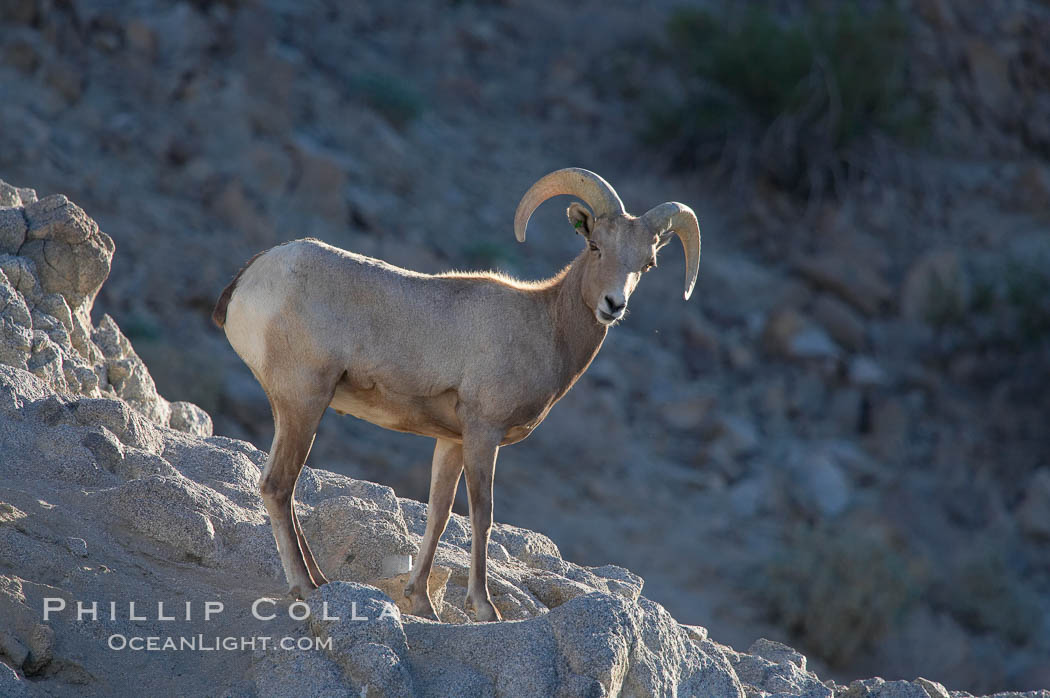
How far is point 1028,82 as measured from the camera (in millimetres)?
27047

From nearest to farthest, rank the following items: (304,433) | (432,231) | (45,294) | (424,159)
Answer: (304,433) → (45,294) → (432,231) → (424,159)

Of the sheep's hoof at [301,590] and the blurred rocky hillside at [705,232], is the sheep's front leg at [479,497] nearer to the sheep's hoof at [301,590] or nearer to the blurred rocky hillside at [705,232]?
the sheep's hoof at [301,590]

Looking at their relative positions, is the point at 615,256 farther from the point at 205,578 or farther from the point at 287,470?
the point at 205,578

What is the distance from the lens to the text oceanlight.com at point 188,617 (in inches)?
248

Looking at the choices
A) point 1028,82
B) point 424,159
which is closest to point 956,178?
point 1028,82

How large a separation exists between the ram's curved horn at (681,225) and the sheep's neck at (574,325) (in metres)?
0.51

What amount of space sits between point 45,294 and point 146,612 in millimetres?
3278

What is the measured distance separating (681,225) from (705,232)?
54.2ft

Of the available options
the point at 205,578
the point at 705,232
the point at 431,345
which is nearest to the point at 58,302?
Result: the point at 205,578

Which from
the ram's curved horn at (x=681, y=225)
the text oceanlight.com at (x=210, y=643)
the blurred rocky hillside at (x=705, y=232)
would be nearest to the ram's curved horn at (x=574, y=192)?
the ram's curved horn at (x=681, y=225)

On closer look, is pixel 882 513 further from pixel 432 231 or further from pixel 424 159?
pixel 424 159

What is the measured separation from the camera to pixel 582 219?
8016 millimetres

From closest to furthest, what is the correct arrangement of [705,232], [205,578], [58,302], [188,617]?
[188,617] < [205,578] < [58,302] < [705,232]

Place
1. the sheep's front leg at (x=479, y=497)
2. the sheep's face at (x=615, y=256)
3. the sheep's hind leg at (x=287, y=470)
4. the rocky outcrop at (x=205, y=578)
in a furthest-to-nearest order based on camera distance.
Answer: the sheep's face at (x=615, y=256)
the sheep's front leg at (x=479, y=497)
the sheep's hind leg at (x=287, y=470)
the rocky outcrop at (x=205, y=578)
